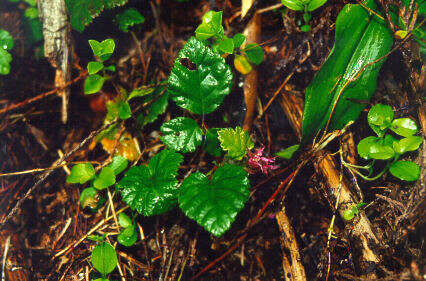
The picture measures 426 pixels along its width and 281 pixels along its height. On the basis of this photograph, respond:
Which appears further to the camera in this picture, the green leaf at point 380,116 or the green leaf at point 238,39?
the green leaf at point 238,39

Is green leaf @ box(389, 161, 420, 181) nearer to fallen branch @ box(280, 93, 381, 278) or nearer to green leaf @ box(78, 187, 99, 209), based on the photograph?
fallen branch @ box(280, 93, 381, 278)

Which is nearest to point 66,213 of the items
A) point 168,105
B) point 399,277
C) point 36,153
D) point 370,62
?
point 36,153

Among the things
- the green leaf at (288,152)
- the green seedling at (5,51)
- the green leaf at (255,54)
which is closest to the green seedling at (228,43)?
the green leaf at (255,54)

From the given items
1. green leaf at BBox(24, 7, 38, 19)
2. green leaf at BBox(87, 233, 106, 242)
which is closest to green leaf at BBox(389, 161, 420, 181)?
green leaf at BBox(87, 233, 106, 242)

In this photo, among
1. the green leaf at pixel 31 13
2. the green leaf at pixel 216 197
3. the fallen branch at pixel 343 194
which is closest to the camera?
the green leaf at pixel 216 197

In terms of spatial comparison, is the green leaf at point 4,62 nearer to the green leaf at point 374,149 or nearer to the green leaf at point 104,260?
the green leaf at point 104,260

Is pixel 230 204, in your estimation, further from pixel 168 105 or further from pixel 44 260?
pixel 44 260
